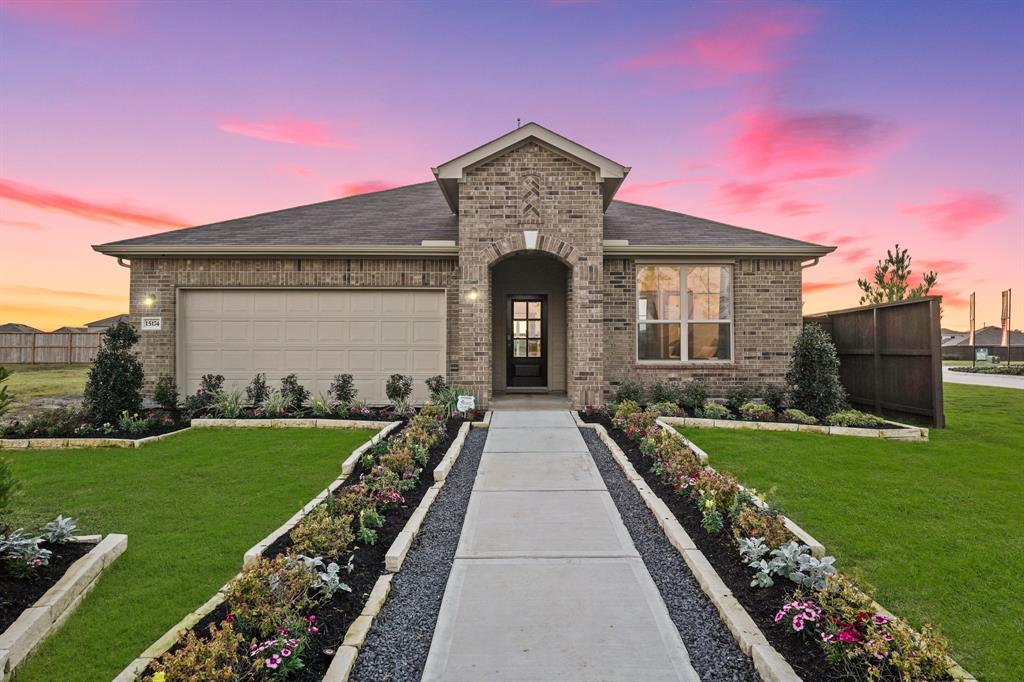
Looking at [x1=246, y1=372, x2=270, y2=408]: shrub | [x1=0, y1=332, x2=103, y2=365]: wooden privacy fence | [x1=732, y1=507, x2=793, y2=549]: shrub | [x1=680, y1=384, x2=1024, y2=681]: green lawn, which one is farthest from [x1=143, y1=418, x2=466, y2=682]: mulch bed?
[x1=0, y1=332, x2=103, y2=365]: wooden privacy fence

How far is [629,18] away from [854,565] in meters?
10.8

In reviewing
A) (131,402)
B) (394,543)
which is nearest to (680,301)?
(394,543)

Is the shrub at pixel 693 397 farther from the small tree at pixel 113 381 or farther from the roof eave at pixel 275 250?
the small tree at pixel 113 381

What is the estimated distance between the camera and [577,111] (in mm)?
14008

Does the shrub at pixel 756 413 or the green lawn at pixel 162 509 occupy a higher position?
the shrub at pixel 756 413

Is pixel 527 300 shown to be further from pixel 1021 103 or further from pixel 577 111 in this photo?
pixel 1021 103

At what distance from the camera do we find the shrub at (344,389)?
988cm

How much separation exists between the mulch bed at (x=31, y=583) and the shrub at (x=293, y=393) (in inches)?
238

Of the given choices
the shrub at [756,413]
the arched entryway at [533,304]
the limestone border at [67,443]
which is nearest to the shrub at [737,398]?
the shrub at [756,413]

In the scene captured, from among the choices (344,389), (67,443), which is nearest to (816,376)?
(344,389)

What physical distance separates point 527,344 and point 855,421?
6.90m

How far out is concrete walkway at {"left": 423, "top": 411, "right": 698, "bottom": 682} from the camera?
8.54 ft

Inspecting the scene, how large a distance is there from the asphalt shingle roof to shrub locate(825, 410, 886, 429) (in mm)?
4049

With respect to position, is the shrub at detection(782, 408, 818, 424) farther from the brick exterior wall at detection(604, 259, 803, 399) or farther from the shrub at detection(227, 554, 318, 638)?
the shrub at detection(227, 554, 318, 638)
